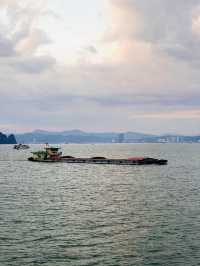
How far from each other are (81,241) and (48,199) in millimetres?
33922

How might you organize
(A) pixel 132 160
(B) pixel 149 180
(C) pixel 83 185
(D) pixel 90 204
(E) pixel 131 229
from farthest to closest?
(A) pixel 132 160
(B) pixel 149 180
(C) pixel 83 185
(D) pixel 90 204
(E) pixel 131 229

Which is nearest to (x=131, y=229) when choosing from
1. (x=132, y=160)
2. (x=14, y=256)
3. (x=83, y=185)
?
(x=14, y=256)

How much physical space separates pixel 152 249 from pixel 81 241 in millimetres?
8136

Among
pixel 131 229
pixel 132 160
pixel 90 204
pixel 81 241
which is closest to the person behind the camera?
pixel 81 241

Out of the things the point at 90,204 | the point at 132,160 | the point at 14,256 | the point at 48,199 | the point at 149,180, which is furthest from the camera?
the point at 132,160

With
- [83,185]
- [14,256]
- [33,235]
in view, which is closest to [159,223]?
[33,235]

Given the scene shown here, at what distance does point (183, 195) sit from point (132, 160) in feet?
340

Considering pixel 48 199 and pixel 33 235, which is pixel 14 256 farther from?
pixel 48 199

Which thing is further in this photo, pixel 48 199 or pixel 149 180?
pixel 149 180

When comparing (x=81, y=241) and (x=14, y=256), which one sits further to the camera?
(x=81, y=241)

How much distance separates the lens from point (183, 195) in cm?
8356

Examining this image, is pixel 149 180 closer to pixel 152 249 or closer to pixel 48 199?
pixel 48 199

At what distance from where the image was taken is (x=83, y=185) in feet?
352

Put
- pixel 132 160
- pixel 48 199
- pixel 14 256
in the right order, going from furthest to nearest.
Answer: pixel 132 160 → pixel 48 199 → pixel 14 256
